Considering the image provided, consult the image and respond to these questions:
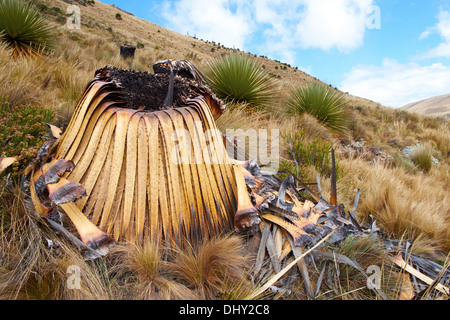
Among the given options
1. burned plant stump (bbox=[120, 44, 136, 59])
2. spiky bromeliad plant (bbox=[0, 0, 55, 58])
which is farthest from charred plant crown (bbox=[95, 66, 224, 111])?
burned plant stump (bbox=[120, 44, 136, 59])

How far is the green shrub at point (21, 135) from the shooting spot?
65.2 inches

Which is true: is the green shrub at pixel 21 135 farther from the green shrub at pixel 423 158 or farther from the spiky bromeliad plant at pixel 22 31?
the green shrub at pixel 423 158

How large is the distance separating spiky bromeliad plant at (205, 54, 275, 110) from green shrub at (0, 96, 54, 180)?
3502 mm

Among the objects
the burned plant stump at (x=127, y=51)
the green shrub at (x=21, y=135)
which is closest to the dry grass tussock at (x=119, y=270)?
the green shrub at (x=21, y=135)

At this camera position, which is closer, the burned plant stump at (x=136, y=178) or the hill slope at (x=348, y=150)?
the burned plant stump at (x=136, y=178)

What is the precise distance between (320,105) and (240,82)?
2151mm

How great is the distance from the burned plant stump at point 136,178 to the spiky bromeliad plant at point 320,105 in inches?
198

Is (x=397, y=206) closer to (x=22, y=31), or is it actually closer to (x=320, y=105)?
(x=320, y=105)

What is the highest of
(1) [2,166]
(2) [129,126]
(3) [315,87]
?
(3) [315,87]

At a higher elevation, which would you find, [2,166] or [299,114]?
[299,114]

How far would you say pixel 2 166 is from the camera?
1467 mm
